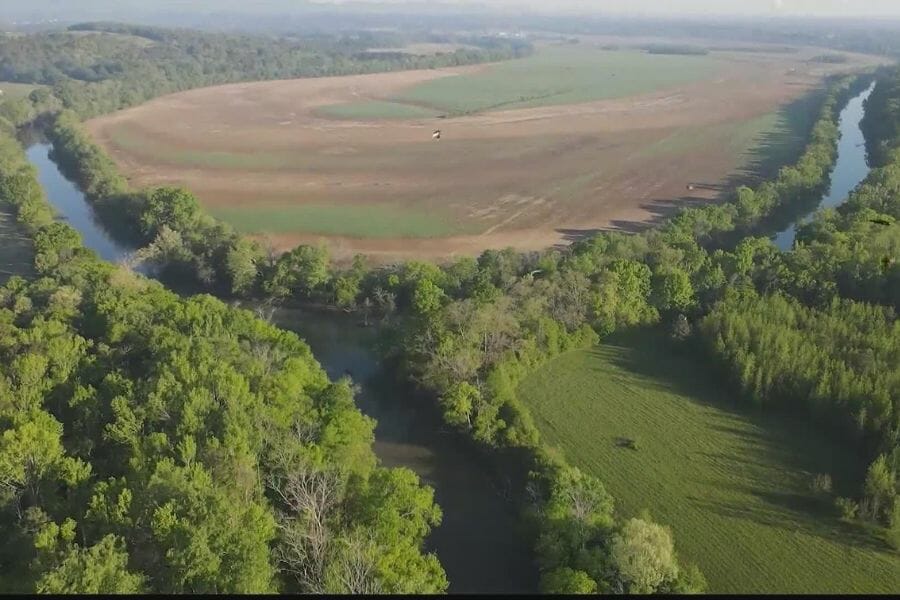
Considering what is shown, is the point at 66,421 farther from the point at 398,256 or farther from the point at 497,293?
the point at 398,256

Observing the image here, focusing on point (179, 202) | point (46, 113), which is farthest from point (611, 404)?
point (46, 113)

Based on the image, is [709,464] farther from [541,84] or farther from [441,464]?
[541,84]

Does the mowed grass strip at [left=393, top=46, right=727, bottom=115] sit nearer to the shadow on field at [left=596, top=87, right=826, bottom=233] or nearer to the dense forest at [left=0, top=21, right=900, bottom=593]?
the shadow on field at [left=596, top=87, right=826, bottom=233]

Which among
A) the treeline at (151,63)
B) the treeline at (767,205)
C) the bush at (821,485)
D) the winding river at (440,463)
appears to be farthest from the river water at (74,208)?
the bush at (821,485)

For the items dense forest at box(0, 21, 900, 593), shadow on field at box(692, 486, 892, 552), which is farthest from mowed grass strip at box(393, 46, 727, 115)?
shadow on field at box(692, 486, 892, 552)

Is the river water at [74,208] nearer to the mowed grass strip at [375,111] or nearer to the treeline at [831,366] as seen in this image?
the mowed grass strip at [375,111]
